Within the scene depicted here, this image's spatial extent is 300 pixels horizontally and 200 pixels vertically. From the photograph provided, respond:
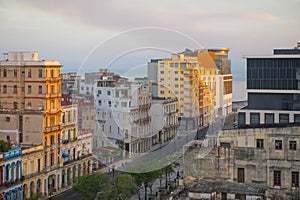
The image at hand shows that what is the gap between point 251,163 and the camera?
1385cm

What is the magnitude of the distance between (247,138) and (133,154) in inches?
249

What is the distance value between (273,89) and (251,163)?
261cm

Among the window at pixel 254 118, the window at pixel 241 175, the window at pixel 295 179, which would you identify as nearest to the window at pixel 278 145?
the window at pixel 295 179

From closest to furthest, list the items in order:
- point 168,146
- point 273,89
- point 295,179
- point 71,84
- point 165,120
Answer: point 165,120 < point 168,146 < point 295,179 < point 273,89 < point 71,84

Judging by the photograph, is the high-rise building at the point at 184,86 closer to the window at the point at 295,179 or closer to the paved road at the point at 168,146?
the paved road at the point at 168,146

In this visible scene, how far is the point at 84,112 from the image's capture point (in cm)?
808

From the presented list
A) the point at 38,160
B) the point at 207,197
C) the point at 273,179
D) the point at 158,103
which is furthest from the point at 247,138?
the point at 158,103

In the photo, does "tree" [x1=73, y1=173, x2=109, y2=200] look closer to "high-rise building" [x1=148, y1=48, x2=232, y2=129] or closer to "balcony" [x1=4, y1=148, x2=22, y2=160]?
"balcony" [x1=4, y1=148, x2=22, y2=160]

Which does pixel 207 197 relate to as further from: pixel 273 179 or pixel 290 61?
pixel 290 61

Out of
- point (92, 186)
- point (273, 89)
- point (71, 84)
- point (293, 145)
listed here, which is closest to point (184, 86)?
point (92, 186)

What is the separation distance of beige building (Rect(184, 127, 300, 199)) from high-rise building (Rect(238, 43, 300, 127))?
3.53 feet

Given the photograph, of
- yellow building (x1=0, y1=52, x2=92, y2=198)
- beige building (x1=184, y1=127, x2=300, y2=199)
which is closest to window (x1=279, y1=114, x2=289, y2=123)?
beige building (x1=184, y1=127, x2=300, y2=199)

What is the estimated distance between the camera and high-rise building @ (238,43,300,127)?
15.0 m

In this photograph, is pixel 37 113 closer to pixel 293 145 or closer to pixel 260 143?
pixel 260 143
